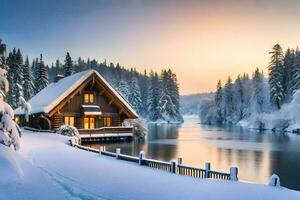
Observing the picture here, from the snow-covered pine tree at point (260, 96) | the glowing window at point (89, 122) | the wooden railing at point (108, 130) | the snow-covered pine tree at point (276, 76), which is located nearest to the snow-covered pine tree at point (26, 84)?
the glowing window at point (89, 122)

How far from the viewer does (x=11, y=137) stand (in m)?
14.0

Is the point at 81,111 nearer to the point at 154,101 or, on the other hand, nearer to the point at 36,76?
the point at 36,76

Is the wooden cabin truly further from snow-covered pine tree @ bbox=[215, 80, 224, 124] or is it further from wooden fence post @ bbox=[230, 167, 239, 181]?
snow-covered pine tree @ bbox=[215, 80, 224, 124]

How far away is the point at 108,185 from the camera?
14.6 m

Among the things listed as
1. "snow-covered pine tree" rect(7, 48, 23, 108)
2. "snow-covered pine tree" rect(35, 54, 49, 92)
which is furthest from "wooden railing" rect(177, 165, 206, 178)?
"snow-covered pine tree" rect(35, 54, 49, 92)

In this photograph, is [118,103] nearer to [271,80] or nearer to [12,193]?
[12,193]

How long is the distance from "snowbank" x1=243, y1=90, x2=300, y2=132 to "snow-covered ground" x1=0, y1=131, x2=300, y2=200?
59491 mm

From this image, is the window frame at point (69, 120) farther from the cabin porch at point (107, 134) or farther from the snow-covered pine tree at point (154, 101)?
the snow-covered pine tree at point (154, 101)

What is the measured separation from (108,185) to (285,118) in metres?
66.4

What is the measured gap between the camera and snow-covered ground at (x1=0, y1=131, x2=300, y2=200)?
11.8 metres

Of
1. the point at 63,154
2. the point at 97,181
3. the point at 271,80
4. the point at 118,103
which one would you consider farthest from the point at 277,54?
the point at 97,181

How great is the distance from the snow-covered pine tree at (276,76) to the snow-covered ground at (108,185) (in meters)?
70.7

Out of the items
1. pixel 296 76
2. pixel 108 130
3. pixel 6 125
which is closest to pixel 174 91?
pixel 296 76

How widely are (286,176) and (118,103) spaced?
28.1 metres
